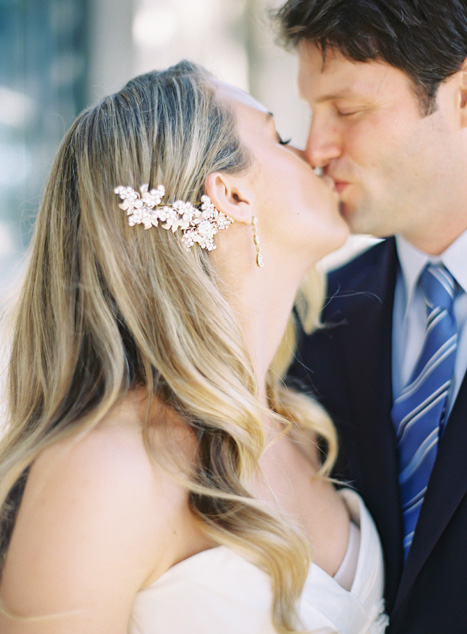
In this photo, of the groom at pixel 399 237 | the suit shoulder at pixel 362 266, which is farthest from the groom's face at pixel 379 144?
the suit shoulder at pixel 362 266

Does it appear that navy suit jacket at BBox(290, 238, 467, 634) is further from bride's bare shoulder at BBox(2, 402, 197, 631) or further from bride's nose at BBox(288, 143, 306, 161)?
bride's bare shoulder at BBox(2, 402, 197, 631)

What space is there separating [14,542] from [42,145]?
2195 millimetres

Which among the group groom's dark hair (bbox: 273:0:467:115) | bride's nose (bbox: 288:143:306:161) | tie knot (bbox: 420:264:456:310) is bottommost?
tie knot (bbox: 420:264:456:310)

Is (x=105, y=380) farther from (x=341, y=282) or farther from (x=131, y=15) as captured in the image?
(x=131, y=15)

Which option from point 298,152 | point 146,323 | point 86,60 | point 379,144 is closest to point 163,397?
point 146,323

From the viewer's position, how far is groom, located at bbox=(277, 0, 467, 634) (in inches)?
54.3

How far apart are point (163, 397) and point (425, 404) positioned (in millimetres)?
643

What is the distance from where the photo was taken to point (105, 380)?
3.72ft

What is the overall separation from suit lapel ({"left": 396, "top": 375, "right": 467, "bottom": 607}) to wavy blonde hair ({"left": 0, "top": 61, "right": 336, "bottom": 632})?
0.27 m

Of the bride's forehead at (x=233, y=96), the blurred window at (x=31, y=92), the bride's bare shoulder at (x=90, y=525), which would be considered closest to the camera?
the bride's bare shoulder at (x=90, y=525)

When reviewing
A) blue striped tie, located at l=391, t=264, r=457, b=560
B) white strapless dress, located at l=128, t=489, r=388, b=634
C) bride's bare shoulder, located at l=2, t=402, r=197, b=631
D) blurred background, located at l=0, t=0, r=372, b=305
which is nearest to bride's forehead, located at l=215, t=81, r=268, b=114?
blue striped tie, located at l=391, t=264, r=457, b=560

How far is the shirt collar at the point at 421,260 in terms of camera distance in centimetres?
152

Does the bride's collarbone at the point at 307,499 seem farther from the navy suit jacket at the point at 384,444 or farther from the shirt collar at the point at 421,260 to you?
the shirt collar at the point at 421,260

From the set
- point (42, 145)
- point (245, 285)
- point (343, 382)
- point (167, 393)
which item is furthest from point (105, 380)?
point (42, 145)
